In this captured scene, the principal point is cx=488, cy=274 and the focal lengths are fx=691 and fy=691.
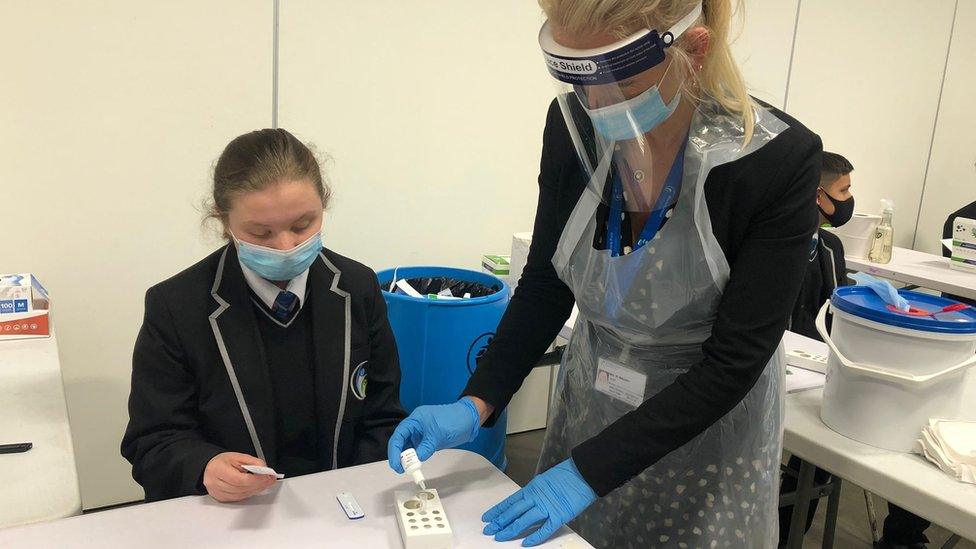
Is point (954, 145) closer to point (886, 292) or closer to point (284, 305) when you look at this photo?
point (886, 292)

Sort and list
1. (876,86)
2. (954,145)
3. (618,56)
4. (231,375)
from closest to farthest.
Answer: (618,56)
(231,375)
(876,86)
(954,145)

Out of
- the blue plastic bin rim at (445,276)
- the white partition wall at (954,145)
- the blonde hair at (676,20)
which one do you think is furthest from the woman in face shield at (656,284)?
the white partition wall at (954,145)

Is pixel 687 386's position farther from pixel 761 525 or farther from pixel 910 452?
pixel 910 452

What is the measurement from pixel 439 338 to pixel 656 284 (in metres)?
1.01

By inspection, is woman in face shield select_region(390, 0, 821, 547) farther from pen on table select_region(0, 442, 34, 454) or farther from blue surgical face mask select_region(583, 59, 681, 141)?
pen on table select_region(0, 442, 34, 454)

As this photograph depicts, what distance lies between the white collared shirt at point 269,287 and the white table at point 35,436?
0.37 metres

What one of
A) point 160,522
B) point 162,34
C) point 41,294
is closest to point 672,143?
point 160,522

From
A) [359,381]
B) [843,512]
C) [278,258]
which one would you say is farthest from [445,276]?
[843,512]

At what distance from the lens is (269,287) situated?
1167 millimetres

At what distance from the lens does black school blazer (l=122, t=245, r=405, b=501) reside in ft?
3.50

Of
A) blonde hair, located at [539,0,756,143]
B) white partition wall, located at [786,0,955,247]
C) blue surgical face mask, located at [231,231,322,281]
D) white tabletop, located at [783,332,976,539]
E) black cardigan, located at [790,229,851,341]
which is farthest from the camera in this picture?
white partition wall, located at [786,0,955,247]

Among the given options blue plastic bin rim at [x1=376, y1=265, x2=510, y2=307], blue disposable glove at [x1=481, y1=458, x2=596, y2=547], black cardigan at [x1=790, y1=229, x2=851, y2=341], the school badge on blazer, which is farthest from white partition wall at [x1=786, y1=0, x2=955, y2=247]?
blue disposable glove at [x1=481, y1=458, x2=596, y2=547]

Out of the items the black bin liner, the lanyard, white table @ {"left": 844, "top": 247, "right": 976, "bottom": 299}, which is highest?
the lanyard

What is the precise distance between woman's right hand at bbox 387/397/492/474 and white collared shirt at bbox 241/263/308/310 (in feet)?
1.11
